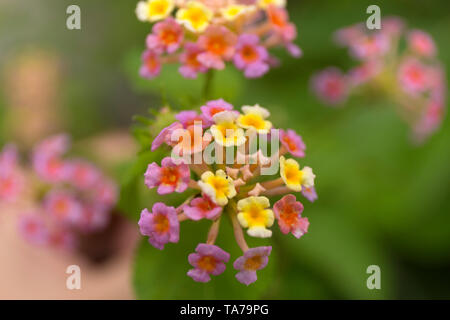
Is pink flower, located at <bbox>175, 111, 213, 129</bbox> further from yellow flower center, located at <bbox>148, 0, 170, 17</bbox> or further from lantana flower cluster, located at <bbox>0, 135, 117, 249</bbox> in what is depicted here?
lantana flower cluster, located at <bbox>0, 135, 117, 249</bbox>

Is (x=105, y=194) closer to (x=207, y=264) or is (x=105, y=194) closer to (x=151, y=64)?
(x=151, y=64)

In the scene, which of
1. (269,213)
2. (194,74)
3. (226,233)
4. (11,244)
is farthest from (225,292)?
(11,244)

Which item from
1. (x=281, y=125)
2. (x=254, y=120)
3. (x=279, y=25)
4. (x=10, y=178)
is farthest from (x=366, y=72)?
(x=10, y=178)

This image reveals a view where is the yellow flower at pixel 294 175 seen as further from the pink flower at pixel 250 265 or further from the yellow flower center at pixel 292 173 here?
the pink flower at pixel 250 265

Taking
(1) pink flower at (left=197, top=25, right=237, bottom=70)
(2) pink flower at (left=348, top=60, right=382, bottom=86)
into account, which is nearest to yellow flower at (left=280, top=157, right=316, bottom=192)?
(1) pink flower at (left=197, top=25, right=237, bottom=70)

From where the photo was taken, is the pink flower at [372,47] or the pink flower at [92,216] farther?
the pink flower at [372,47]

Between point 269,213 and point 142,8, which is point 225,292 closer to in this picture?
point 269,213

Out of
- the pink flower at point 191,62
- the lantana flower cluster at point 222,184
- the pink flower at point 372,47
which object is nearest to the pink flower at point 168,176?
the lantana flower cluster at point 222,184
